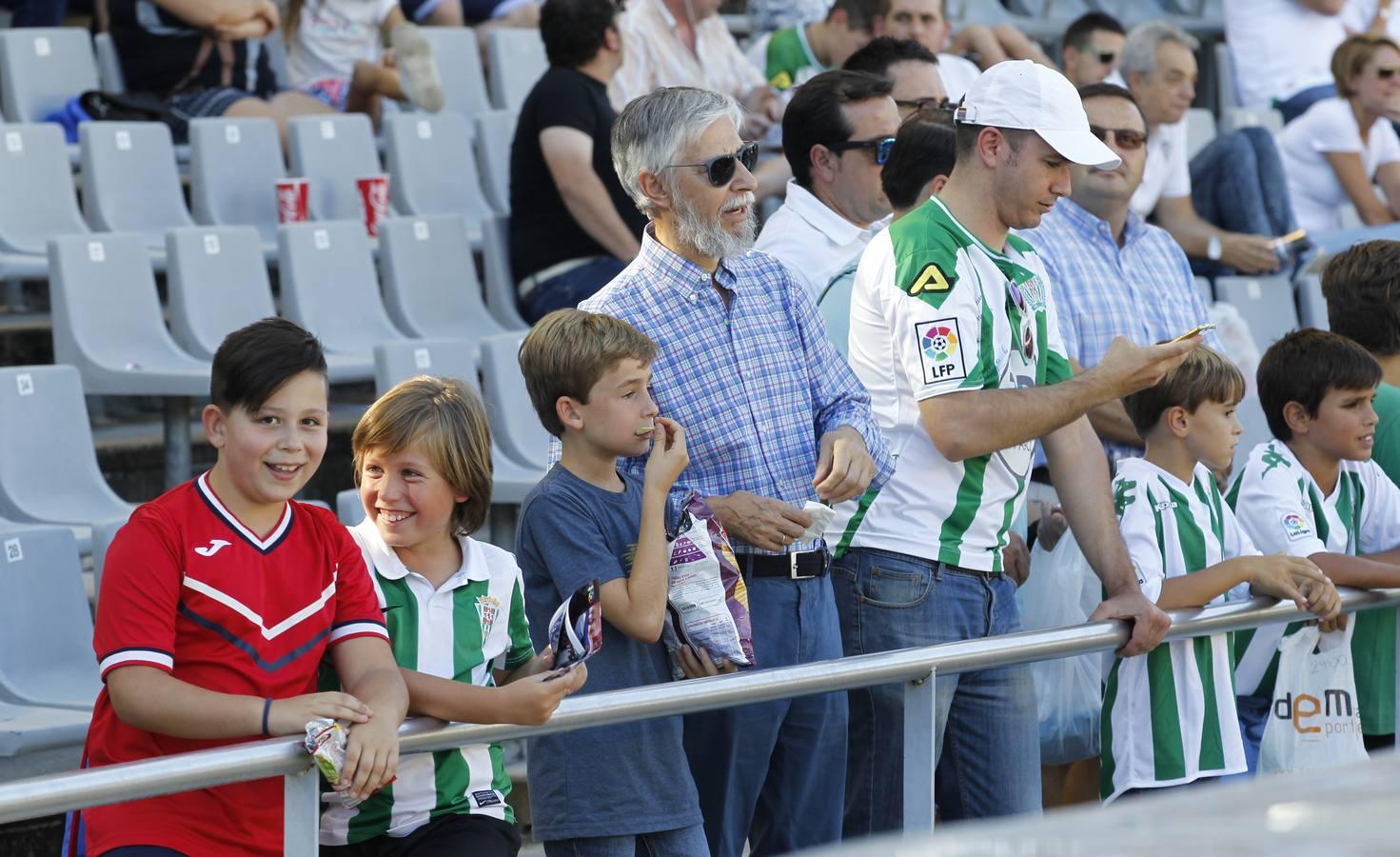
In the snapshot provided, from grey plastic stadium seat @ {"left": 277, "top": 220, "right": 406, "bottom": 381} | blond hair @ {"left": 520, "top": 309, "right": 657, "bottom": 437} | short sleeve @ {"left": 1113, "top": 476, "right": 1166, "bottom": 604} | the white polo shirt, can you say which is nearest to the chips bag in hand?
blond hair @ {"left": 520, "top": 309, "right": 657, "bottom": 437}

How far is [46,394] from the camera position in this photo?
4500 millimetres

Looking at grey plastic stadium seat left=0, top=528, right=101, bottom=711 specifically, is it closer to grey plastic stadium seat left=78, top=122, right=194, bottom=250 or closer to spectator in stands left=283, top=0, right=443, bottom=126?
grey plastic stadium seat left=78, top=122, right=194, bottom=250

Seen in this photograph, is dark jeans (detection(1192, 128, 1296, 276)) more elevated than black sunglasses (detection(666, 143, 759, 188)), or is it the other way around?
dark jeans (detection(1192, 128, 1296, 276))

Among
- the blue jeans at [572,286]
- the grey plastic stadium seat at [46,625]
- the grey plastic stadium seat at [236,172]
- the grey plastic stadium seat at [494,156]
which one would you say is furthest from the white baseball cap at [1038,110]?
the grey plastic stadium seat at [494,156]

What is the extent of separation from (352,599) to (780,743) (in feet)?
2.94

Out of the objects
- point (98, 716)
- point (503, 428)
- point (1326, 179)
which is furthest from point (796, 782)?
point (1326, 179)

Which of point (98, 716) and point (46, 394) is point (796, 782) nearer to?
point (98, 716)

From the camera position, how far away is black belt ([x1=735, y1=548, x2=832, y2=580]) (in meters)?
3.14

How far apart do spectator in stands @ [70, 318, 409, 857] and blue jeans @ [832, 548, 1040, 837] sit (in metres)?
0.99

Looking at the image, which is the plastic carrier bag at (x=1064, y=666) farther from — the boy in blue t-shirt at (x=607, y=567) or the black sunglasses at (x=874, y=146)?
the black sunglasses at (x=874, y=146)

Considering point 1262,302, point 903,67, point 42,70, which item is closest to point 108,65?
point 42,70

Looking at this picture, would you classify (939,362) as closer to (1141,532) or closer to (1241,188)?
(1141,532)

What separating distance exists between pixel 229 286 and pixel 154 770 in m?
3.58

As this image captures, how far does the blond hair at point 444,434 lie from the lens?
9.21 ft
